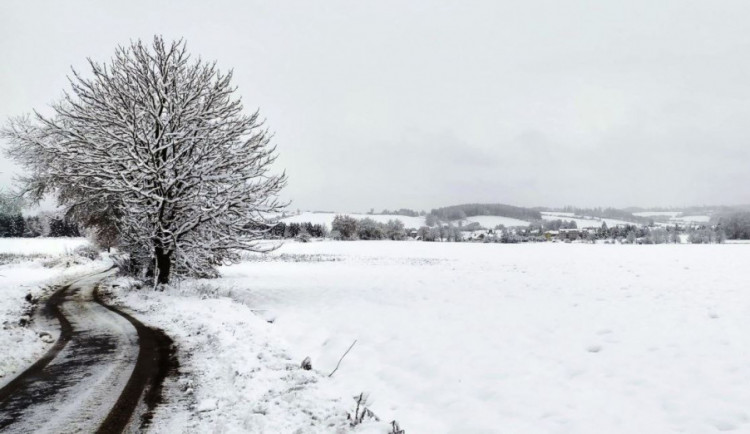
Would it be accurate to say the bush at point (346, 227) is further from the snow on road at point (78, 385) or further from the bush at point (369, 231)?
the snow on road at point (78, 385)

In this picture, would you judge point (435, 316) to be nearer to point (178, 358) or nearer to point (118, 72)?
point (178, 358)

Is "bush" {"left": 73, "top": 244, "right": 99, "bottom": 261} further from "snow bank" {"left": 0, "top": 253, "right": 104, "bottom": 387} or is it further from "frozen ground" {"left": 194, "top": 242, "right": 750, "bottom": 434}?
"frozen ground" {"left": 194, "top": 242, "right": 750, "bottom": 434}

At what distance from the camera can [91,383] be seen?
6.66 metres

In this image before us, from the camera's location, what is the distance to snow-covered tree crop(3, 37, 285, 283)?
51.0ft

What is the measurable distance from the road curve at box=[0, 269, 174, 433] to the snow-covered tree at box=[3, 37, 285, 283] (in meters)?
5.43

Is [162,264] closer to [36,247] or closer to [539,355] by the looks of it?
[539,355]

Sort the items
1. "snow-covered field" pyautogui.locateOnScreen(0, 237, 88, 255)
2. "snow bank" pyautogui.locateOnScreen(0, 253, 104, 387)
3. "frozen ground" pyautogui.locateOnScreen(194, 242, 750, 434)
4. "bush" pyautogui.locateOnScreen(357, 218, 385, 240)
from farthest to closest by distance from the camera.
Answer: "bush" pyautogui.locateOnScreen(357, 218, 385, 240) < "snow-covered field" pyautogui.locateOnScreen(0, 237, 88, 255) < "snow bank" pyautogui.locateOnScreen(0, 253, 104, 387) < "frozen ground" pyautogui.locateOnScreen(194, 242, 750, 434)

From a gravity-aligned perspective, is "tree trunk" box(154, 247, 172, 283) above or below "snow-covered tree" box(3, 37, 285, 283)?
below

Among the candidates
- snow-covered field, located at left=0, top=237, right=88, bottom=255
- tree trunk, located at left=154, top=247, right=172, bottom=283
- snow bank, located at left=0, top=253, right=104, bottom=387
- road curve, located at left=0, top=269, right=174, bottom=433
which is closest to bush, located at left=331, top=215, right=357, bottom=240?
snow-covered field, located at left=0, top=237, right=88, bottom=255

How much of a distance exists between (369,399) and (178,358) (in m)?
4.10

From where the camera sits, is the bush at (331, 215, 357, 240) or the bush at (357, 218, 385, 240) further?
the bush at (357, 218, 385, 240)

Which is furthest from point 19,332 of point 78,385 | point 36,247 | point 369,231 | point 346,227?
point 369,231

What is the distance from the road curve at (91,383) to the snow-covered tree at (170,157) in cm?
543

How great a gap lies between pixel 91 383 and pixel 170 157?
11536mm
